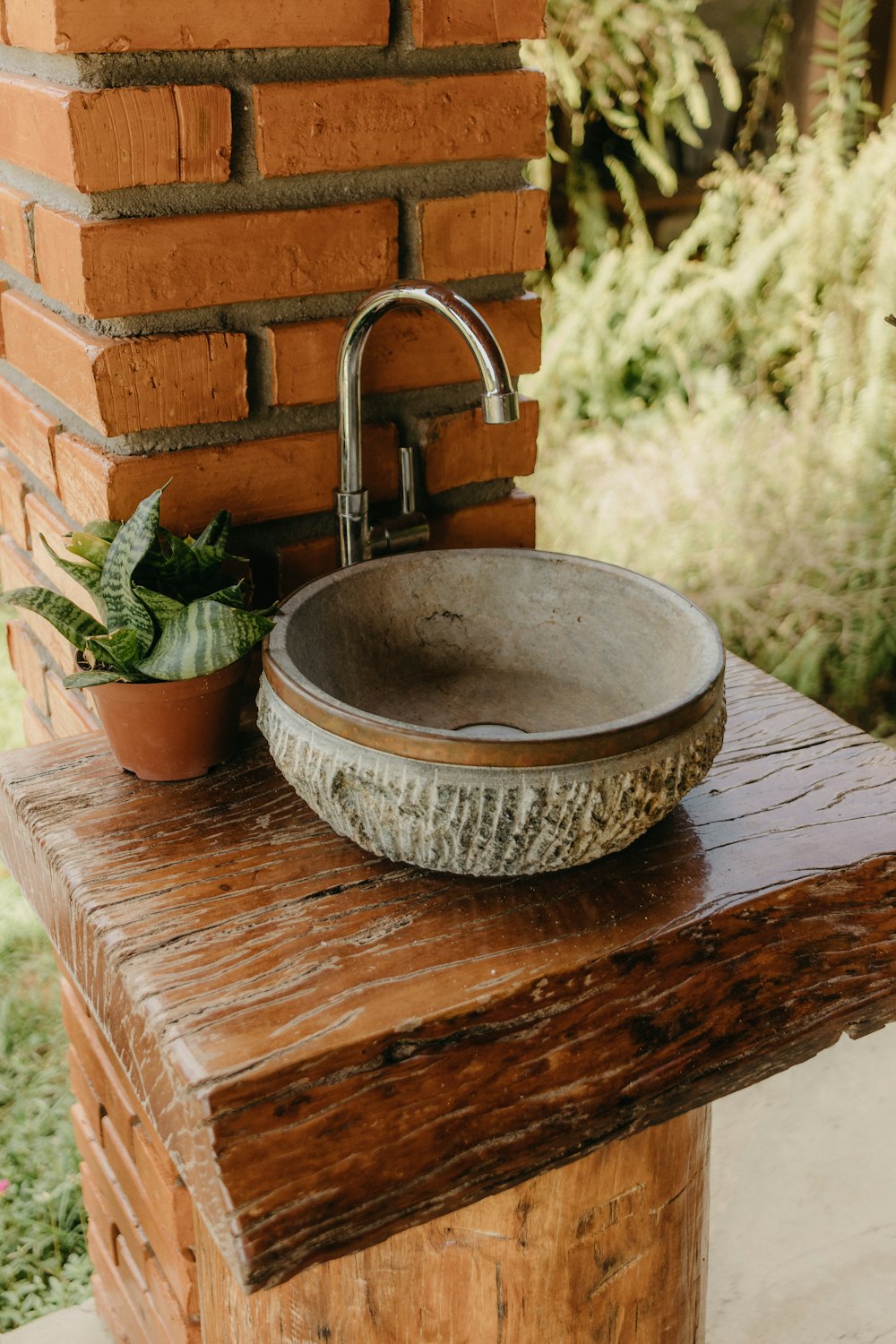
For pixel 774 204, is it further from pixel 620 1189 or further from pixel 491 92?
pixel 620 1189

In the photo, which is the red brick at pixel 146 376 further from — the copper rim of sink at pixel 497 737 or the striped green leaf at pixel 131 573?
the copper rim of sink at pixel 497 737

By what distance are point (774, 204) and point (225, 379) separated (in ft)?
8.00

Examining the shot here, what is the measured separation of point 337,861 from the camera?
2.97 ft

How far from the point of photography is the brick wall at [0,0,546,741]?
0.96 m

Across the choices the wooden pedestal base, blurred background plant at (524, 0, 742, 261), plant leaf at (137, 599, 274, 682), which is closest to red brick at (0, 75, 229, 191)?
plant leaf at (137, 599, 274, 682)

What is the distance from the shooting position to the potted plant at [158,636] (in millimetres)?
921

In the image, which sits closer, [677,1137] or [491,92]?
[677,1137]

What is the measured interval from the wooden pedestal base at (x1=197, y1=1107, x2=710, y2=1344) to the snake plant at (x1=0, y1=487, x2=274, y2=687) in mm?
457

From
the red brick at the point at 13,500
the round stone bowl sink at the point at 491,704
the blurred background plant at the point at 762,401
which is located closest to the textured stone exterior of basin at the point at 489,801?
the round stone bowl sink at the point at 491,704

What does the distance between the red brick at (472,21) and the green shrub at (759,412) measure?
1.56m

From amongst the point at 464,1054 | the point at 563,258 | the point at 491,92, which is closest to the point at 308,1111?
the point at 464,1054

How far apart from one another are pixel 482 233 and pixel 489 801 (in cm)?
61

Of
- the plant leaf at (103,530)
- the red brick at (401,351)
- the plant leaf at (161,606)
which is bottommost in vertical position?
the plant leaf at (161,606)

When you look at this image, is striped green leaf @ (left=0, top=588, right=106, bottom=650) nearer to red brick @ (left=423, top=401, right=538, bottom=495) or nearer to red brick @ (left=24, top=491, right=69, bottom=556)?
red brick @ (left=24, top=491, right=69, bottom=556)
